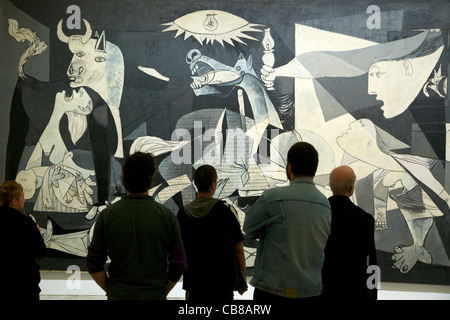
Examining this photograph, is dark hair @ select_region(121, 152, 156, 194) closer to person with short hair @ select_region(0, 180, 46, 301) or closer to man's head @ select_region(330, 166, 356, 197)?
person with short hair @ select_region(0, 180, 46, 301)

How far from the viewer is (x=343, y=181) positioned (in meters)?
3.70

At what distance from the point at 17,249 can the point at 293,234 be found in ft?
6.34

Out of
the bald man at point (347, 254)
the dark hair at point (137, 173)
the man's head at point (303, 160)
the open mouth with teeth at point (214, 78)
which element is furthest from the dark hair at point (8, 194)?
the open mouth with teeth at point (214, 78)

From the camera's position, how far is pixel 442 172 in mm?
6305

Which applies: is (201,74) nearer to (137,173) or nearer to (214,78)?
(214,78)

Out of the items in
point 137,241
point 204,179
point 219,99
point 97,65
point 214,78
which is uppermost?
point 97,65

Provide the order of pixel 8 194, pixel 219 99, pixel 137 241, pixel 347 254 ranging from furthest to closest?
pixel 219 99 < pixel 8 194 < pixel 347 254 < pixel 137 241

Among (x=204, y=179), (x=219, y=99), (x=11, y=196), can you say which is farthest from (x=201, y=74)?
(x=11, y=196)

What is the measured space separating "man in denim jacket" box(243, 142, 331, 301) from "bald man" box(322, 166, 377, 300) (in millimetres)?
221

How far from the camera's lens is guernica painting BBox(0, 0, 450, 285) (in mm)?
6379

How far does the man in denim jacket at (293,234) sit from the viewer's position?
3.29m

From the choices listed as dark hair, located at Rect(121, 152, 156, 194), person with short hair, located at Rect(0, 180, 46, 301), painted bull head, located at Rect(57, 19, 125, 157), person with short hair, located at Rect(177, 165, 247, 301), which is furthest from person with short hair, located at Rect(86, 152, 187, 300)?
painted bull head, located at Rect(57, 19, 125, 157)

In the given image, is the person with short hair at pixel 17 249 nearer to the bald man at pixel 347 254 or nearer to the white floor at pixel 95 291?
the bald man at pixel 347 254

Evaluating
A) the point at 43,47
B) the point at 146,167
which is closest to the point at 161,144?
the point at 43,47
